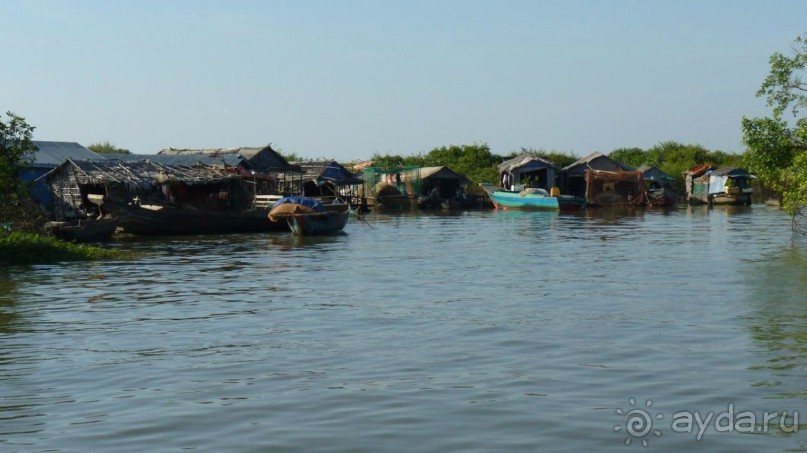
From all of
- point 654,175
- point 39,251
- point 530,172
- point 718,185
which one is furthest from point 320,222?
point 654,175

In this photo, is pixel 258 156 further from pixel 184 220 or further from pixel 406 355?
pixel 406 355

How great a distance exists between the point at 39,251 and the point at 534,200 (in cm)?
3007

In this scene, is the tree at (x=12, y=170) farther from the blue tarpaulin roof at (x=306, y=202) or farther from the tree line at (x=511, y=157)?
the tree line at (x=511, y=157)

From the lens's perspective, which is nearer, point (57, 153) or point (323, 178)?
point (57, 153)

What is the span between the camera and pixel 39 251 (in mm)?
20375

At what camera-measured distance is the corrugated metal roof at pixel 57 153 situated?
33.7 metres

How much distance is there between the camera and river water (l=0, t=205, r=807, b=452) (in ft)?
23.1

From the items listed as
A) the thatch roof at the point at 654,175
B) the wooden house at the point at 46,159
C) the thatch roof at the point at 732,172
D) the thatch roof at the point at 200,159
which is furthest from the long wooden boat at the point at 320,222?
the thatch roof at the point at 654,175

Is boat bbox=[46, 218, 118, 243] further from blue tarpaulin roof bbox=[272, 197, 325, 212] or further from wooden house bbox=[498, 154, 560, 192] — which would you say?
wooden house bbox=[498, 154, 560, 192]

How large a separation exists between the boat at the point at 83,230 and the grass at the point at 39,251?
2.51m

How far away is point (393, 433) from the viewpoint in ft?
23.0

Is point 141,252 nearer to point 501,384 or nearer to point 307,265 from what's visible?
point 307,265

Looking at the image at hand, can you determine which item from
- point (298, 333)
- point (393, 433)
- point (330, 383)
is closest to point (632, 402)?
point (393, 433)

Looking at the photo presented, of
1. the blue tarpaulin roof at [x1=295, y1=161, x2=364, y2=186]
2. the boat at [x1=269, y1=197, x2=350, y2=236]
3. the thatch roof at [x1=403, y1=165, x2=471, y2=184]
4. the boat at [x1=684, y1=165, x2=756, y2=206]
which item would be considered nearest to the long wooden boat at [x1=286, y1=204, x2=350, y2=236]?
the boat at [x1=269, y1=197, x2=350, y2=236]
